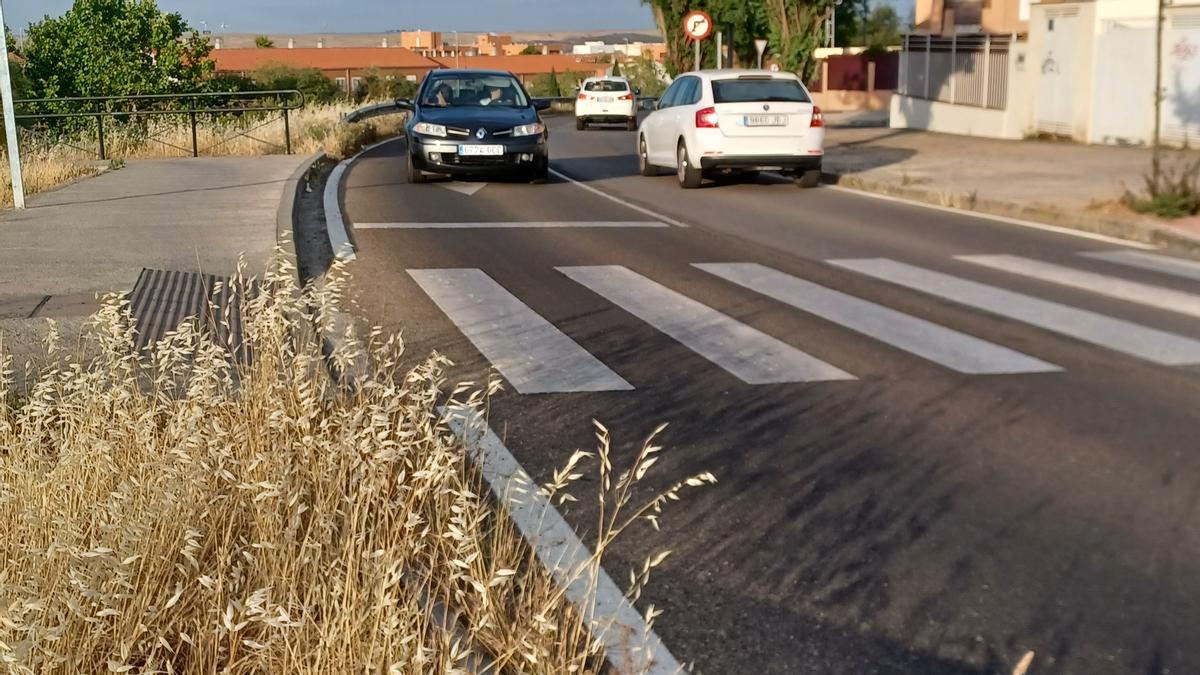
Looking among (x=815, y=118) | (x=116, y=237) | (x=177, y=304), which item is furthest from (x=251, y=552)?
(x=815, y=118)

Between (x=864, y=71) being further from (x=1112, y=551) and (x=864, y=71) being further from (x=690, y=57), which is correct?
(x=1112, y=551)

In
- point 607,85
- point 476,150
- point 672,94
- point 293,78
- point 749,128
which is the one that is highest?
point 293,78

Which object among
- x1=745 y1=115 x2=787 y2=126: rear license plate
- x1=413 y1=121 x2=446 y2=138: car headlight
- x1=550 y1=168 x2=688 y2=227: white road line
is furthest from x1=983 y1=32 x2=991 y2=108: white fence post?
x1=413 y1=121 x2=446 y2=138: car headlight

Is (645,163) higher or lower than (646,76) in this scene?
lower

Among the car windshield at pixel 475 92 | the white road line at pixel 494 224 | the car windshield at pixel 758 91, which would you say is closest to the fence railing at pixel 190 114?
the car windshield at pixel 475 92

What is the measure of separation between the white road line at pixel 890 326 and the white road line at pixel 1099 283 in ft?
6.09

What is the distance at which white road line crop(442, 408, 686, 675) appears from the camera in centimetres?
369

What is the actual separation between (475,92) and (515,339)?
495 inches

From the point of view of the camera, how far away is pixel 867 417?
6395 millimetres

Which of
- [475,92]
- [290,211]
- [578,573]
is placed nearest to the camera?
[578,573]

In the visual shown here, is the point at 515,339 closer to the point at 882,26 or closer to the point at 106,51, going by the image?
the point at 106,51

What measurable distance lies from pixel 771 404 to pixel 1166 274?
5.72m

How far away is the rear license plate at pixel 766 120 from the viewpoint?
1819 cm

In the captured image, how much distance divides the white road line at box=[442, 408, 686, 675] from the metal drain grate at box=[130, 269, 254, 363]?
6.27 feet
